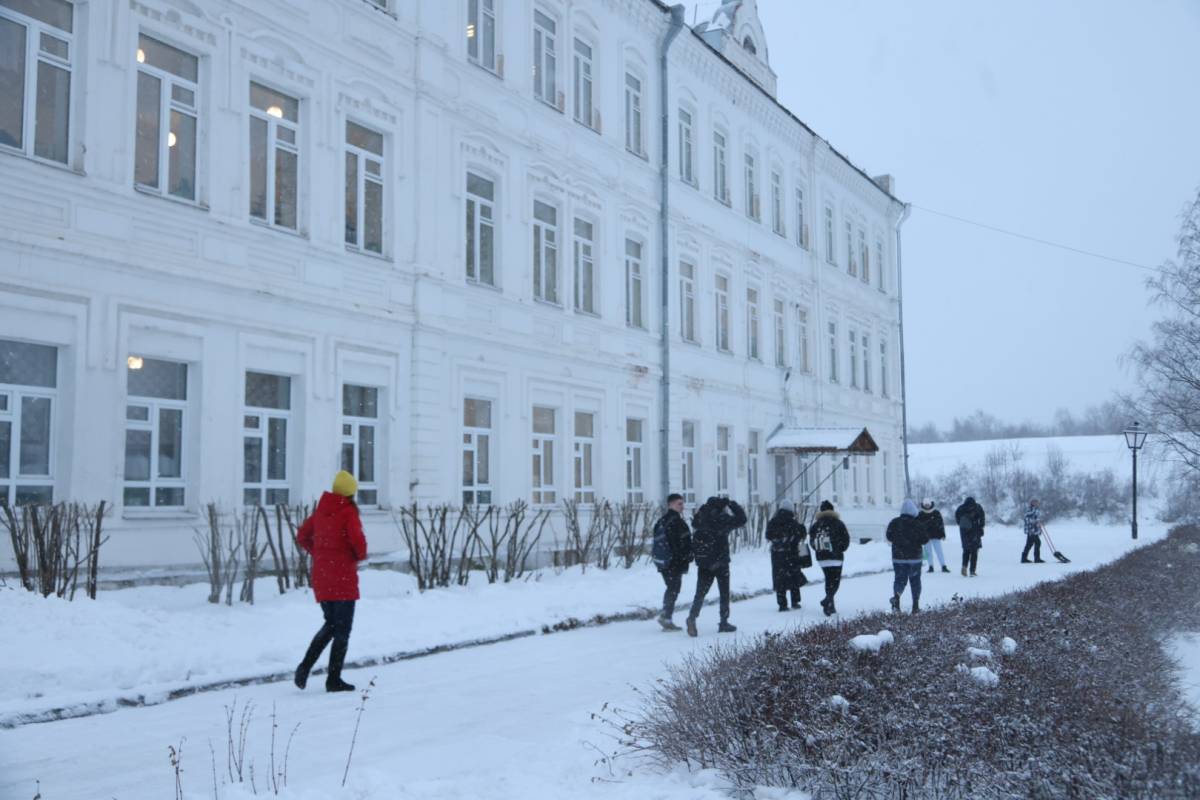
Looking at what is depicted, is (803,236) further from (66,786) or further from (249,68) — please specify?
(66,786)

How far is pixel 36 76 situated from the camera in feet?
42.0

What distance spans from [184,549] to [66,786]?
780 cm

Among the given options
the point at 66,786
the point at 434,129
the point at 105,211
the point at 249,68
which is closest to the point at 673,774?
the point at 66,786

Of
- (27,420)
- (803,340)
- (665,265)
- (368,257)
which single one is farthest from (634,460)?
(27,420)

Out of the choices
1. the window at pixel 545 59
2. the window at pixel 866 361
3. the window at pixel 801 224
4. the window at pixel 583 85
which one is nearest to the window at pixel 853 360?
the window at pixel 866 361

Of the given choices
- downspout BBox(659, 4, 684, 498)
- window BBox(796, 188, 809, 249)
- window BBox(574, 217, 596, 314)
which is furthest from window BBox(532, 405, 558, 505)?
window BBox(796, 188, 809, 249)

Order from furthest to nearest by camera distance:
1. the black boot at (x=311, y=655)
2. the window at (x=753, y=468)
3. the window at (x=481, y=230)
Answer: the window at (x=753, y=468) < the window at (x=481, y=230) < the black boot at (x=311, y=655)

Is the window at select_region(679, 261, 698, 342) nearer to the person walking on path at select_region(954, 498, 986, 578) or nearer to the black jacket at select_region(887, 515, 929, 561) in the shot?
the person walking on path at select_region(954, 498, 986, 578)

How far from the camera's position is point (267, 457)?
1566 cm

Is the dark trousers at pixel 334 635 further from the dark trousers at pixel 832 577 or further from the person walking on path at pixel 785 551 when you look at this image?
the dark trousers at pixel 832 577

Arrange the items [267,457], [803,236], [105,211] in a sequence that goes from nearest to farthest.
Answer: [105,211], [267,457], [803,236]

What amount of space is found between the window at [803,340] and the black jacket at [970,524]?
31.2 feet

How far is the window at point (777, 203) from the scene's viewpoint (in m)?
32.6

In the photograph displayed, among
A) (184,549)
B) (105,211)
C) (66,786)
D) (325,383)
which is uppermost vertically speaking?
(105,211)
